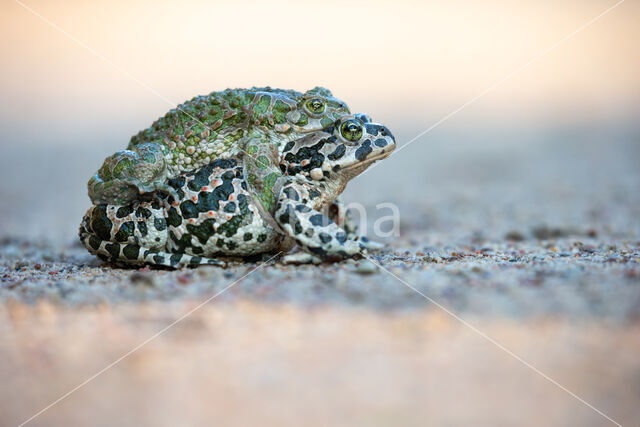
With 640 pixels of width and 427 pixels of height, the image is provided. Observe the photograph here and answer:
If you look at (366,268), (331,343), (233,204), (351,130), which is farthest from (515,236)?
(331,343)

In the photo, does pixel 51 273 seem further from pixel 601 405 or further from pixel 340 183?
pixel 601 405

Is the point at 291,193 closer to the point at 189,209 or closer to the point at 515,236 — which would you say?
the point at 189,209

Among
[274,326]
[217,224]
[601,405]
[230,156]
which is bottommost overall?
[601,405]

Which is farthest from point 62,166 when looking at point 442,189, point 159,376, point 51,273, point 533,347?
point 533,347

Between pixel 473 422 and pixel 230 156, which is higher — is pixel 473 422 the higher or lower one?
the lower one

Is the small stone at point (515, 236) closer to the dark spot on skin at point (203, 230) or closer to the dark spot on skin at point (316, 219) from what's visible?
the dark spot on skin at point (316, 219)
